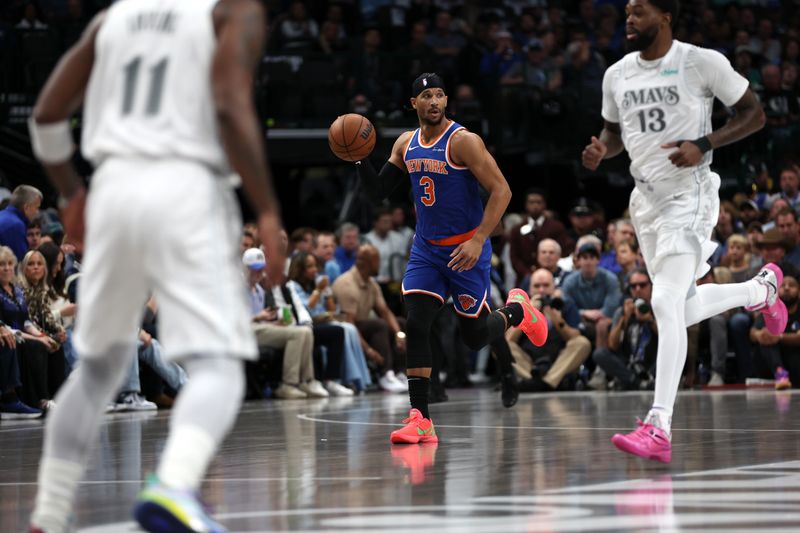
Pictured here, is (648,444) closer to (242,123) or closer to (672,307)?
(672,307)

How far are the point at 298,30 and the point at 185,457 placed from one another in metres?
15.5

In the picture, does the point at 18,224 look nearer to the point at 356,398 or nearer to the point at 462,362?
the point at 356,398

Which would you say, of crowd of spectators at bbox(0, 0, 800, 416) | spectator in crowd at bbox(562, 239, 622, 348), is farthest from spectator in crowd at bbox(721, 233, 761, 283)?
spectator in crowd at bbox(562, 239, 622, 348)

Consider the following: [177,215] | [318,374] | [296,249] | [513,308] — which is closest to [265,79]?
[296,249]

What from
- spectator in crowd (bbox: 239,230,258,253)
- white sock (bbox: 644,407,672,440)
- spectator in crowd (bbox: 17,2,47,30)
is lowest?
white sock (bbox: 644,407,672,440)

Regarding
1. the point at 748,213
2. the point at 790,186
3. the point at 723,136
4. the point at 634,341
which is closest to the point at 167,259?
the point at 723,136

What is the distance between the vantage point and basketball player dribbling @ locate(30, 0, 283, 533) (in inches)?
156

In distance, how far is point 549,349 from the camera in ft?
49.2

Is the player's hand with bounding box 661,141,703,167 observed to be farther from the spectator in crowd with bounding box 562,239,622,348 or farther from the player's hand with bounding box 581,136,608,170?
the spectator in crowd with bounding box 562,239,622,348

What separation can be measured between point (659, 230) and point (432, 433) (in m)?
1.98

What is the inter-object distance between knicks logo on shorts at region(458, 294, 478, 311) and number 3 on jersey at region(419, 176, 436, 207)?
2.06 feet

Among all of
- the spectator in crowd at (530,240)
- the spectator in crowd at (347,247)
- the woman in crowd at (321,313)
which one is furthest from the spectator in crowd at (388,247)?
the woman in crowd at (321,313)

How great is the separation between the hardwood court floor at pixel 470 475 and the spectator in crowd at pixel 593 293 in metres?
4.45

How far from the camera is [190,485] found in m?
3.87
